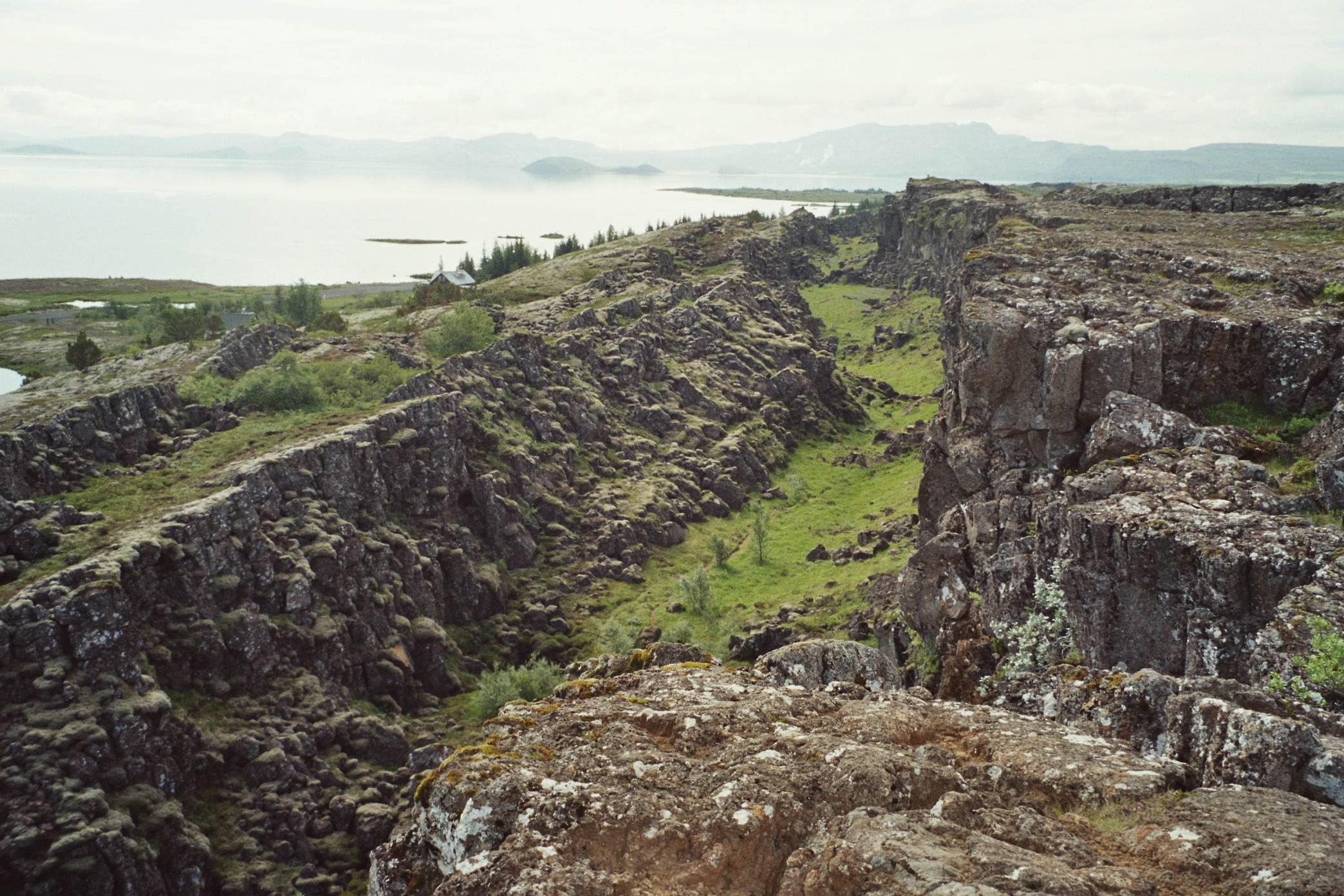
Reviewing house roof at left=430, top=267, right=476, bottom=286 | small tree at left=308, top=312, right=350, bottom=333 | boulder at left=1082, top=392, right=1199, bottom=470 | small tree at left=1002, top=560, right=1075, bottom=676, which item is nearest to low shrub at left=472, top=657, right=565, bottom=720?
small tree at left=1002, top=560, right=1075, bottom=676

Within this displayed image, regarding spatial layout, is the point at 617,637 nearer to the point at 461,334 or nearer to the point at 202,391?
the point at 202,391

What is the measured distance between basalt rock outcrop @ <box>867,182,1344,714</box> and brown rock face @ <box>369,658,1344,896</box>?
284 inches

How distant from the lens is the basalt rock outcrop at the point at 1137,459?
65.1 feet

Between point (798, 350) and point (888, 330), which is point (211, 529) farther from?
point (888, 330)

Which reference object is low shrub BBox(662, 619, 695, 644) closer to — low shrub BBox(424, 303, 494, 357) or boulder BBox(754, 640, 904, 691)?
boulder BBox(754, 640, 904, 691)

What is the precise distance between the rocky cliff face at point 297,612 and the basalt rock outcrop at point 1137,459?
34383 mm

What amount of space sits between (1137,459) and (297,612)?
1902 inches

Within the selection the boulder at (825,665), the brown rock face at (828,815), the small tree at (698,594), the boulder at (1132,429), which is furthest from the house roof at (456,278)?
the brown rock face at (828,815)

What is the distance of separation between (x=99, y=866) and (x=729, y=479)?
73.4m

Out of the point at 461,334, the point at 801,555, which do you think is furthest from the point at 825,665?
the point at 461,334

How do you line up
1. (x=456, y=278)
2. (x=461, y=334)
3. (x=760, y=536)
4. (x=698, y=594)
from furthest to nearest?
(x=456, y=278) → (x=461, y=334) → (x=760, y=536) → (x=698, y=594)

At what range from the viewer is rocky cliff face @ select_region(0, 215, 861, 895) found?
3431 cm

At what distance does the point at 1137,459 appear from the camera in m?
26.7

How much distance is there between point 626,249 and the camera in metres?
162
